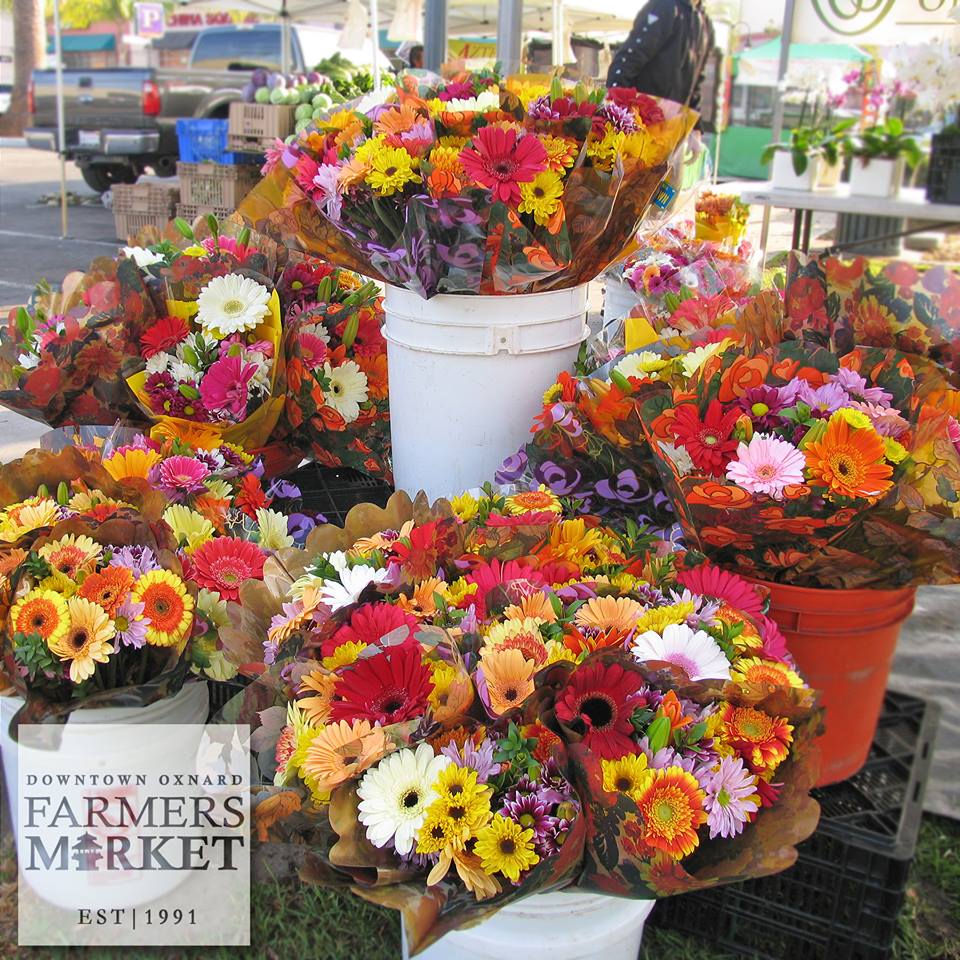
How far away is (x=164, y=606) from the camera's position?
156cm

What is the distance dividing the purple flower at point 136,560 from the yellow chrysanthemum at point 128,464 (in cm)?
27

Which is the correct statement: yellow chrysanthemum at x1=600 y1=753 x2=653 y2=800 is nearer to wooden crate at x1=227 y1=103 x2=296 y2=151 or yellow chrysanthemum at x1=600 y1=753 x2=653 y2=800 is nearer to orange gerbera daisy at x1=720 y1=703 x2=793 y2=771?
orange gerbera daisy at x1=720 y1=703 x2=793 y2=771

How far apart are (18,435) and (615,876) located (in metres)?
3.44

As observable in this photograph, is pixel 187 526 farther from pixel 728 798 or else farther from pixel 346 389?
→ pixel 728 798

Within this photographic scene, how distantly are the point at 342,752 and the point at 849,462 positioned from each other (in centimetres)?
85

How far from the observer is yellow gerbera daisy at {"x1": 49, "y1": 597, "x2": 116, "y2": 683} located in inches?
58.1

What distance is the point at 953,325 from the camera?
1885 mm

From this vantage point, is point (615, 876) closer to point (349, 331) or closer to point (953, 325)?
point (953, 325)

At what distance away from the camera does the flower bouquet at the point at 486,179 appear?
6.04ft

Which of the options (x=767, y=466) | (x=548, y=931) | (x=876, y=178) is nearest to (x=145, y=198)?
(x=876, y=178)

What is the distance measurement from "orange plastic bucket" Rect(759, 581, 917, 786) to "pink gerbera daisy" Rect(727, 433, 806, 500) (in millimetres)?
221

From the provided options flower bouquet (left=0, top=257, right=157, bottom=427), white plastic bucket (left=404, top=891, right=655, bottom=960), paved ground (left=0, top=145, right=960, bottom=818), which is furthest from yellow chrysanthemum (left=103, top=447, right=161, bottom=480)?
paved ground (left=0, top=145, right=960, bottom=818)

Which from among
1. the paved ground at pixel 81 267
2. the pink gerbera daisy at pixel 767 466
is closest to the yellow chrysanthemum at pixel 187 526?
the pink gerbera daisy at pixel 767 466

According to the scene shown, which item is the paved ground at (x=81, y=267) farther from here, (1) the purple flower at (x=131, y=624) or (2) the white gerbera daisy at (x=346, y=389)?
(1) the purple flower at (x=131, y=624)
